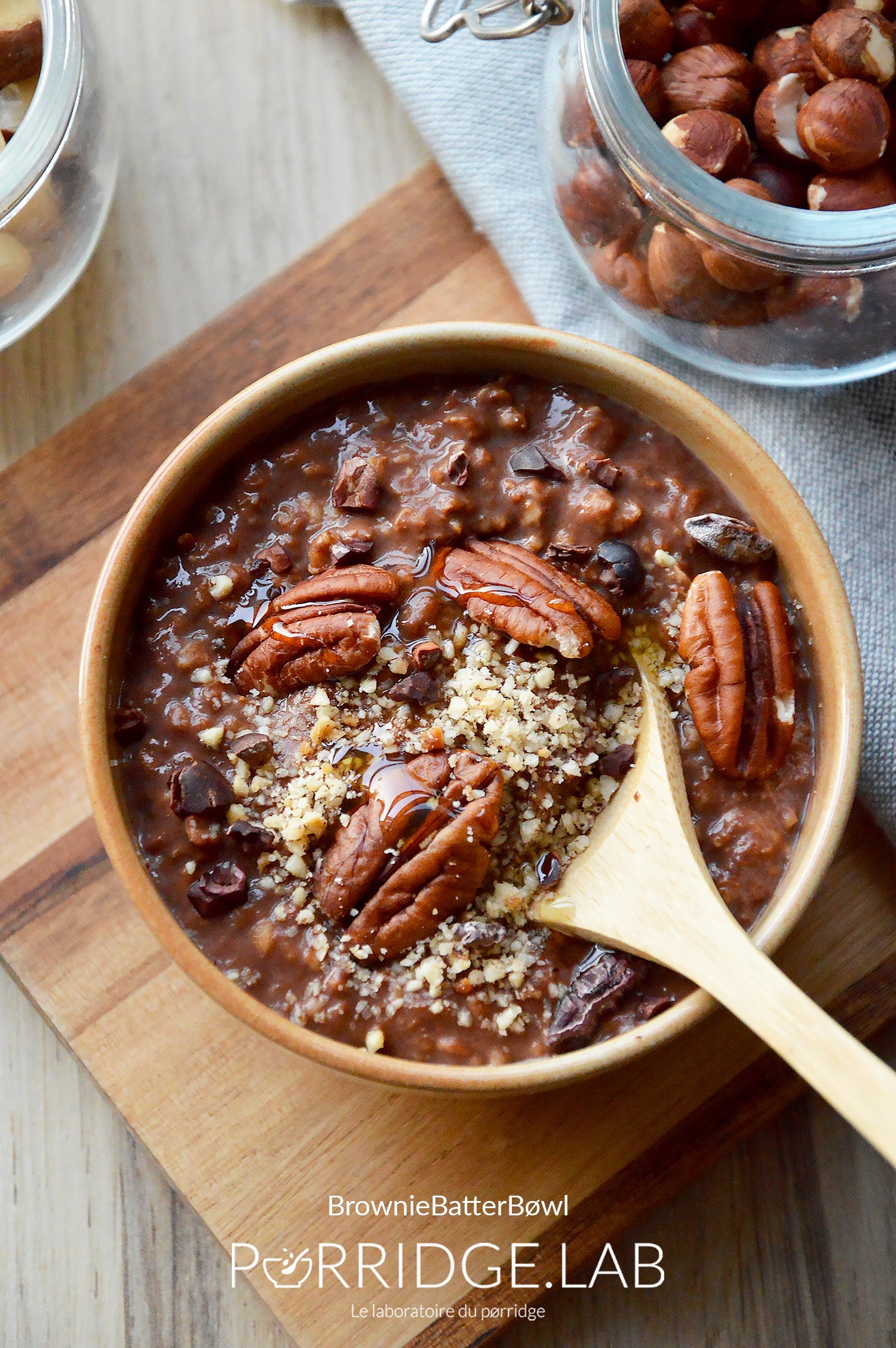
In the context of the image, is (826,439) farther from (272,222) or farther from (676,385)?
(272,222)

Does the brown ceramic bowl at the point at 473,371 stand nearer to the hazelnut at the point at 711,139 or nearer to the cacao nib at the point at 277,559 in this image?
the cacao nib at the point at 277,559

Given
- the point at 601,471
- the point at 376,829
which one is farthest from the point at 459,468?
the point at 376,829

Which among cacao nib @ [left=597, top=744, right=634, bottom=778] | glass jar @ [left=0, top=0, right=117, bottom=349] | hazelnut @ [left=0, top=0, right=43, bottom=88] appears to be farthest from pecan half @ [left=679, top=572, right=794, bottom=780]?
hazelnut @ [left=0, top=0, right=43, bottom=88]

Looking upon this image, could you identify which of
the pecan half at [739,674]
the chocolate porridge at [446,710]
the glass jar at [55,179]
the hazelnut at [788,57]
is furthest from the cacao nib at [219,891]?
the hazelnut at [788,57]

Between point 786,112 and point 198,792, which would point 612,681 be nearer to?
point 198,792

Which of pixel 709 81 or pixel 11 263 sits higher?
pixel 11 263

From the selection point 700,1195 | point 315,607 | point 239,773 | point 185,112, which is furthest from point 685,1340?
point 185,112

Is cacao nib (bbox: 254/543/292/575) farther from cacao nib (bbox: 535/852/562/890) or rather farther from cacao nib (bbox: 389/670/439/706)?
cacao nib (bbox: 535/852/562/890)
